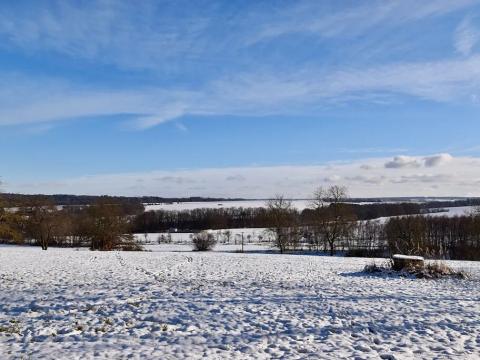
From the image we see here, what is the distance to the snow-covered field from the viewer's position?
28.5 ft

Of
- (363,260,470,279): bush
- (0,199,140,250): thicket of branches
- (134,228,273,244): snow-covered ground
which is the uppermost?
(0,199,140,250): thicket of branches

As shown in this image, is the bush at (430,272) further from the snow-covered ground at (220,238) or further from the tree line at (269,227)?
the snow-covered ground at (220,238)

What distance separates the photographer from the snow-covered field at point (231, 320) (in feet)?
28.5

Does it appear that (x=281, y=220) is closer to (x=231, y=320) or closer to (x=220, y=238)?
(x=231, y=320)

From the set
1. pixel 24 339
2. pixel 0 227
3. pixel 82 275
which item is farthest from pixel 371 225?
pixel 24 339

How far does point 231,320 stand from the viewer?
10.9 meters

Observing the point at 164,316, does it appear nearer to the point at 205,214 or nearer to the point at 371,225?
the point at 371,225

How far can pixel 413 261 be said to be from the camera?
2331 centimetres

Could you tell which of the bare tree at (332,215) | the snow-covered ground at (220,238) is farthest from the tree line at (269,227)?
the snow-covered ground at (220,238)

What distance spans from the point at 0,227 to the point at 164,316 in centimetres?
3713

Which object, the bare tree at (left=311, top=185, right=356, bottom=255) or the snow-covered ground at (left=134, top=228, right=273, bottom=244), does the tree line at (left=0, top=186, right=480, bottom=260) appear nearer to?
the bare tree at (left=311, top=185, right=356, bottom=255)

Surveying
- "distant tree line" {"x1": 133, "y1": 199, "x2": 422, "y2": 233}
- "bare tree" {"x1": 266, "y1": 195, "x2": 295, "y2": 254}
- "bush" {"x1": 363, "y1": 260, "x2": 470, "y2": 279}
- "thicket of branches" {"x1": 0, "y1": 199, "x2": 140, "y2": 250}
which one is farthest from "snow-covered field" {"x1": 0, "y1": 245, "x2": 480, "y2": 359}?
"distant tree line" {"x1": 133, "y1": 199, "x2": 422, "y2": 233}

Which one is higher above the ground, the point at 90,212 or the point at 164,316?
the point at 90,212

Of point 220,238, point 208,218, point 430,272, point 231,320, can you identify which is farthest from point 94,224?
point 208,218
